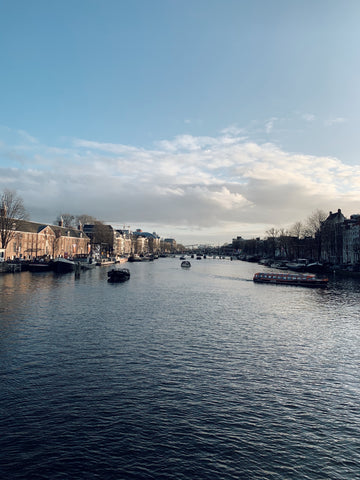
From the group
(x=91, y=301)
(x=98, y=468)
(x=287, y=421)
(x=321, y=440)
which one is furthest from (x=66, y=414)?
(x=91, y=301)

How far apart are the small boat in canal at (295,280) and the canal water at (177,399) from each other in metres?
46.3

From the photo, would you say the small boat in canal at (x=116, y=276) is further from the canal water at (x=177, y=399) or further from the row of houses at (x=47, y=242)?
the row of houses at (x=47, y=242)

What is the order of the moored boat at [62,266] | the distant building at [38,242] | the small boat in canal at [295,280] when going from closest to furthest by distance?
the small boat in canal at [295,280] → the moored boat at [62,266] → the distant building at [38,242]

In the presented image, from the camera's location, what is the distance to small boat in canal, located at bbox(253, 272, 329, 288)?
266 ft

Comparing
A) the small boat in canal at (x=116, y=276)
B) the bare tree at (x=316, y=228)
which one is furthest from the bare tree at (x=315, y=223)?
the small boat in canal at (x=116, y=276)

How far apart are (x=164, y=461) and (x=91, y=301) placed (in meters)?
38.1

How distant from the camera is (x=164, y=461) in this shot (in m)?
13.3

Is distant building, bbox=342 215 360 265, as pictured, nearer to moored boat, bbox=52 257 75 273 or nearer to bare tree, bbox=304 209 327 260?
bare tree, bbox=304 209 327 260

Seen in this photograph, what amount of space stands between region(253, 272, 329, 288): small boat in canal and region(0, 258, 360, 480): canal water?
46.3 m

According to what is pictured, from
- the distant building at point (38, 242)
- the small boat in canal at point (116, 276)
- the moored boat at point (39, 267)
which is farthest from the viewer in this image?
the distant building at point (38, 242)

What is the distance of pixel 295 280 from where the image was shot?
85.7 m

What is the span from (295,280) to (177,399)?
7314cm

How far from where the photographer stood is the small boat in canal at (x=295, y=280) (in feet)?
266

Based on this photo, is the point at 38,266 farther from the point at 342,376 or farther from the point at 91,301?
the point at 342,376
